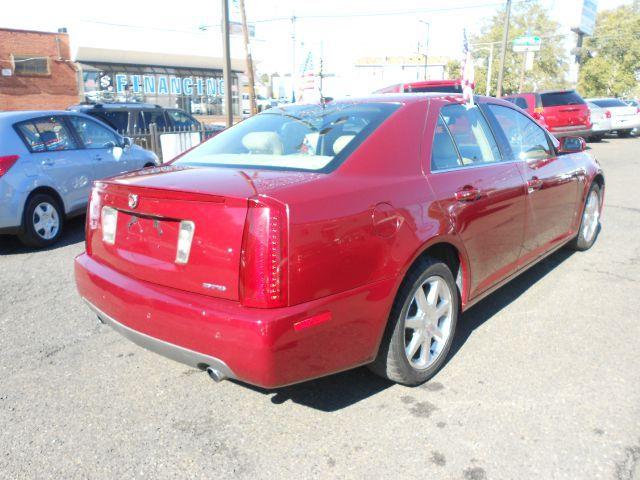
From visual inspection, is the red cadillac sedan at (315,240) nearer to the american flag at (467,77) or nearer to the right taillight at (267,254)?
the right taillight at (267,254)

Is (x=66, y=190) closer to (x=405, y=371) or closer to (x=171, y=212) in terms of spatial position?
(x=171, y=212)

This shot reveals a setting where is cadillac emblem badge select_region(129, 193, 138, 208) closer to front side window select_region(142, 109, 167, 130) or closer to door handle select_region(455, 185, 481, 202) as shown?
door handle select_region(455, 185, 481, 202)

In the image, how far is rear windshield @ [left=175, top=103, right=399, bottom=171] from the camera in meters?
2.98

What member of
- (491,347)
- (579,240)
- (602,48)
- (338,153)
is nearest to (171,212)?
(338,153)

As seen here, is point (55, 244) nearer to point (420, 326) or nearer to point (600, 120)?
point (420, 326)

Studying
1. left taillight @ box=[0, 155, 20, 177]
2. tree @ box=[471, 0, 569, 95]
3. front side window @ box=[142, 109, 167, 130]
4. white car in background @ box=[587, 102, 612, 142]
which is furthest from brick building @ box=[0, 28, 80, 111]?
tree @ box=[471, 0, 569, 95]

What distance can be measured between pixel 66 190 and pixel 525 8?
66215mm

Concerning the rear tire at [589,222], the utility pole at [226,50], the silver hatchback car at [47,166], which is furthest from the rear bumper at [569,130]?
the silver hatchback car at [47,166]

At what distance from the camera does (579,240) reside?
5.60 metres

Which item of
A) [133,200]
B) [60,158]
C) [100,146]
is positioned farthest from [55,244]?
[133,200]

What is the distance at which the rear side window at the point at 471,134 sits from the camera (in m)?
3.52

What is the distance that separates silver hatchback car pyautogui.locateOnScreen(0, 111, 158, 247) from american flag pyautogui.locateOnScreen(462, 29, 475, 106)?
15.6ft

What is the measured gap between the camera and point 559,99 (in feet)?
Result: 53.5

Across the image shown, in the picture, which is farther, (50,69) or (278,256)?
(50,69)
